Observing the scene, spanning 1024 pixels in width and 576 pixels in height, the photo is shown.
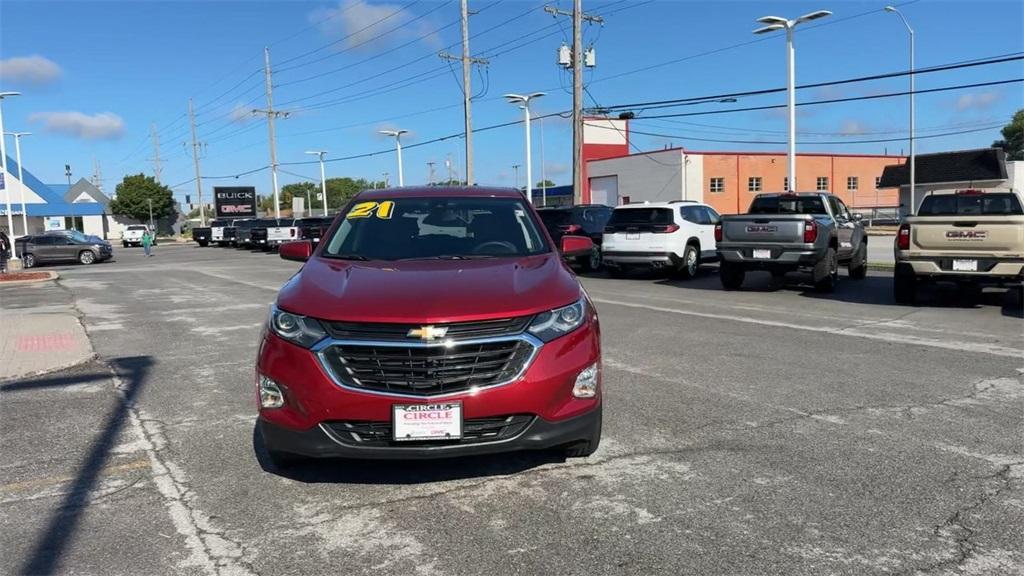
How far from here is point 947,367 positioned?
7.12 meters

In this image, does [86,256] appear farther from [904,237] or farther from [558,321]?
[558,321]

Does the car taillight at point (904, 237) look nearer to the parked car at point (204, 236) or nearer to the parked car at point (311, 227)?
the parked car at point (311, 227)

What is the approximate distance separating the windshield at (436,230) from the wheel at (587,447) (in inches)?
53.0

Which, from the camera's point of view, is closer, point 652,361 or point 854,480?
point 854,480

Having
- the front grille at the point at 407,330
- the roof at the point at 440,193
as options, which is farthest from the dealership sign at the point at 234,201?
the front grille at the point at 407,330

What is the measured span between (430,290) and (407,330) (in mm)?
394

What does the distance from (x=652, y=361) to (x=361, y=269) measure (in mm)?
3981

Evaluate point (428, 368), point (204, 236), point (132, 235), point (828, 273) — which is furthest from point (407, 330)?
point (132, 235)

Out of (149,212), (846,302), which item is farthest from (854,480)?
(149,212)

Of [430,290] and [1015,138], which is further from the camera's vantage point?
[1015,138]

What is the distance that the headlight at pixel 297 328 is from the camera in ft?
12.4

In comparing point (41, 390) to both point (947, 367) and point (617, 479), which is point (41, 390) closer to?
point (617, 479)

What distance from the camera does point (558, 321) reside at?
3922 millimetres

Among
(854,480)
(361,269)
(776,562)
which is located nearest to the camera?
(776,562)
